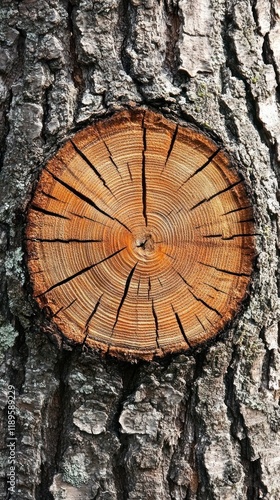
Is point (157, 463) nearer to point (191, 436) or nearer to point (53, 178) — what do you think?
point (191, 436)

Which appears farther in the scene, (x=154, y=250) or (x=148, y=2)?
(x=148, y=2)

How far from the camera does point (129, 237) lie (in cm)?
196

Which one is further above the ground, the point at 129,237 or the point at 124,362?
the point at 129,237

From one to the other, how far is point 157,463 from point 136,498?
5.2 inches

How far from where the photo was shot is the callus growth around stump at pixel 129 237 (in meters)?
1.97

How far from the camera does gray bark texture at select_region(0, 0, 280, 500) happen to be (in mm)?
2037

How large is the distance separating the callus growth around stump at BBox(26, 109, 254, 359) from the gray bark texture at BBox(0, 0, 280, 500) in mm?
64

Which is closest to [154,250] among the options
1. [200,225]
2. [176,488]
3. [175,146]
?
[200,225]

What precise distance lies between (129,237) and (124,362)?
40cm

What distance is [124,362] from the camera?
2.02 meters

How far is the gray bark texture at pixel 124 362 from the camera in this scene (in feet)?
6.68

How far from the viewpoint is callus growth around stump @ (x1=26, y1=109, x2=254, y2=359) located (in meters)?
1.97

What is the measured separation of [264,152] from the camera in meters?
2.16

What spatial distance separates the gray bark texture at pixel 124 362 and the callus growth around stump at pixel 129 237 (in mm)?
64
